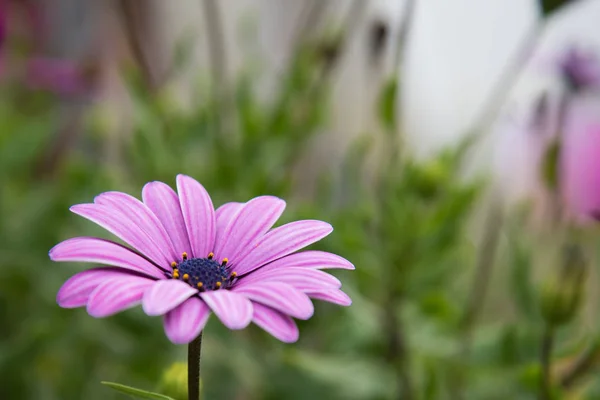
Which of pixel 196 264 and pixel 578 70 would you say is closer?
pixel 196 264

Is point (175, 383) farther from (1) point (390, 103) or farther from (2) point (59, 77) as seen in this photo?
(2) point (59, 77)

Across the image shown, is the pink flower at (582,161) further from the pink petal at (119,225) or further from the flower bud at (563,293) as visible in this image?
the pink petal at (119,225)

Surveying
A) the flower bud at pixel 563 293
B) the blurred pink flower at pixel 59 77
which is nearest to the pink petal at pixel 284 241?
the flower bud at pixel 563 293

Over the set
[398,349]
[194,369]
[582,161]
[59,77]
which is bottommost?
[194,369]

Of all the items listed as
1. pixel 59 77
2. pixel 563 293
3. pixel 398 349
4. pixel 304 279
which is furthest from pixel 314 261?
pixel 59 77

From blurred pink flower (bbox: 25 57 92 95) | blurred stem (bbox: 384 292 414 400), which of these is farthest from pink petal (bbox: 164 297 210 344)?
blurred pink flower (bbox: 25 57 92 95)

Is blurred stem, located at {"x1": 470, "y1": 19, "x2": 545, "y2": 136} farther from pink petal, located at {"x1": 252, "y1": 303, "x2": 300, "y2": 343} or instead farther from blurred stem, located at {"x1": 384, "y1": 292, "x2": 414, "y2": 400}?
pink petal, located at {"x1": 252, "y1": 303, "x2": 300, "y2": 343}
